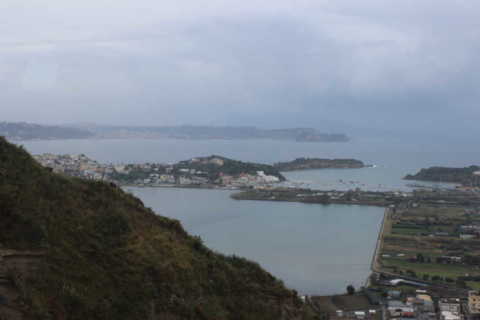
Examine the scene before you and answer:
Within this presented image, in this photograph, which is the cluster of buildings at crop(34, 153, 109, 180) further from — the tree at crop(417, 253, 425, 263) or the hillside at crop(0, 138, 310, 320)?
the hillside at crop(0, 138, 310, 320)

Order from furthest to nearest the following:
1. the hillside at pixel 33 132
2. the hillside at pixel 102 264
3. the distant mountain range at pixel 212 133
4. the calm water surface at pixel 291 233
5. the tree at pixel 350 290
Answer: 1. the distant mountain range at pixel 212 133
2. the hillside at pixel 33 132
3. the calm water surface at pixel 291 233
4. the tree at pixel 350 290
5. the hillside at pixel 102 264

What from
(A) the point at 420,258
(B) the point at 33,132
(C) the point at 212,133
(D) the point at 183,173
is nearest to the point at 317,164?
(D) the point at 183,173

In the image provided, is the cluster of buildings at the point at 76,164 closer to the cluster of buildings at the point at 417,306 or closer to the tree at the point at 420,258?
the tree at the point at 420,258

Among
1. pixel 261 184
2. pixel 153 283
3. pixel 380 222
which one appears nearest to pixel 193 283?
pixel 153 283

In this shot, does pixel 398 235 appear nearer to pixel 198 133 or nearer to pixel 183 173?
pixel 183 173

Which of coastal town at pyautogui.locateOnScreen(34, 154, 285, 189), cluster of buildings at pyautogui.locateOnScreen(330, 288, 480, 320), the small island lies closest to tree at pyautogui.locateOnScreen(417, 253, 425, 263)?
cluster of buildings at pyautogui.locateOnScreen(330, 288, 480, 320)

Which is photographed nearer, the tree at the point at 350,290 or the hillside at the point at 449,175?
the tree at the point at 350,290

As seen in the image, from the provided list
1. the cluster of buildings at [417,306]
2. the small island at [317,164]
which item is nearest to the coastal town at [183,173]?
the small island at [317,164]
